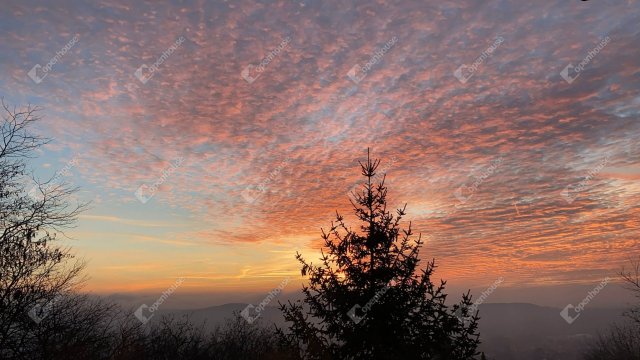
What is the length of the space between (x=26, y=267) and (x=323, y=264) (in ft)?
46.9

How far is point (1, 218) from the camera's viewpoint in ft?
50.3

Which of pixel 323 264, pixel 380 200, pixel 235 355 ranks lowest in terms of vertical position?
pixel 235 355

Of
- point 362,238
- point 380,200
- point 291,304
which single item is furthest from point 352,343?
point 380,200

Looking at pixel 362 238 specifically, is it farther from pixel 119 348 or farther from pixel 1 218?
pixel 1 218

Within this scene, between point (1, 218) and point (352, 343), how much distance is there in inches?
605

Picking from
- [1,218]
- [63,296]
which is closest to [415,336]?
[1,218]

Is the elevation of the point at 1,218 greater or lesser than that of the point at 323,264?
greater

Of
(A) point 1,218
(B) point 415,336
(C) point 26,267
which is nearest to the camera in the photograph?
(B) point 415,336

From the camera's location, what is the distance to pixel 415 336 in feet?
30.4

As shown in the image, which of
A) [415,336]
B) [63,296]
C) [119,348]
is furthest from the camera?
[63,296]

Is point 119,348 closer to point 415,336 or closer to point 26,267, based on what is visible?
point 26,267

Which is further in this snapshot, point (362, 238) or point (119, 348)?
point (119, 348)

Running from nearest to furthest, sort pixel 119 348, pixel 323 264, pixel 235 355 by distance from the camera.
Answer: pixel 323 264
pixel 119 348
pixel 235 355

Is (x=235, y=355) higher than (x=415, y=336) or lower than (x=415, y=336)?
lower
